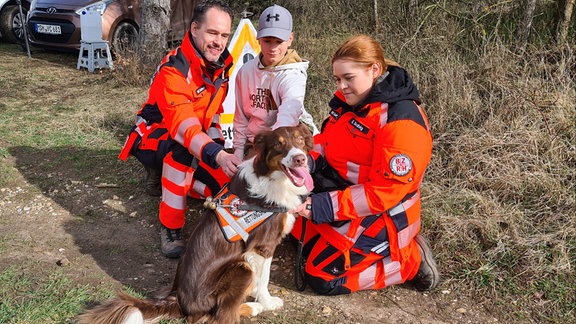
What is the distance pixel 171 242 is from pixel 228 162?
101cm

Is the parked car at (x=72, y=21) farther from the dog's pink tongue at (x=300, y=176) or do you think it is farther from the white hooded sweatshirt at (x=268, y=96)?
the dog's pink tongue at (x=300, y=176)

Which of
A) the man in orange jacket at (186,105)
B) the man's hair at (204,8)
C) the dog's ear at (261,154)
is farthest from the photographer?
the man's hair at (204,8)

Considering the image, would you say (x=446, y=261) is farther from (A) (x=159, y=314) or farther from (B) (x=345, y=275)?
(A) (x=159, y=314)

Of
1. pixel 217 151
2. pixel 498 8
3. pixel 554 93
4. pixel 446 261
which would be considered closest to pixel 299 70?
pixel 217 151

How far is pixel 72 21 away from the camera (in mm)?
9688

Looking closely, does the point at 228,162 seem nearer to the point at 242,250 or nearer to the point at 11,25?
the point at 242,250

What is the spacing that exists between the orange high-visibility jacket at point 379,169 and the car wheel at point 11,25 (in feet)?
35.4

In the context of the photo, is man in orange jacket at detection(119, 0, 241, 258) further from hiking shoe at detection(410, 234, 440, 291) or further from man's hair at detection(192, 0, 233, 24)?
hiking shoe at detection(410, 234, 440, 291)

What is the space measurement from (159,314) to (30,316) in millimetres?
834

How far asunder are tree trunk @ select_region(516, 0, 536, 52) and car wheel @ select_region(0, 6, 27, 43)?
1068 cm

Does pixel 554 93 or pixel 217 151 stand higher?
pixel 554 93

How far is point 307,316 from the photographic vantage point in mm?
3256

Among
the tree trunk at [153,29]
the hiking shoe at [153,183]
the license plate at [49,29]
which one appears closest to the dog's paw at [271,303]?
the hiking shoe at [153,183]

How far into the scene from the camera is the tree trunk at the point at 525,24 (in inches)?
220
